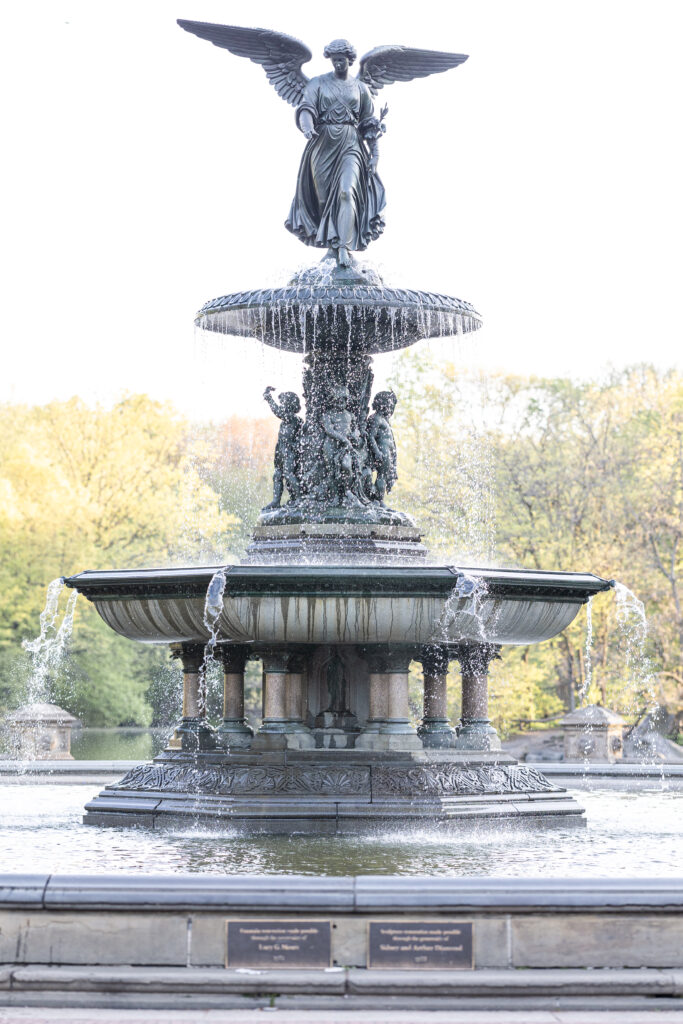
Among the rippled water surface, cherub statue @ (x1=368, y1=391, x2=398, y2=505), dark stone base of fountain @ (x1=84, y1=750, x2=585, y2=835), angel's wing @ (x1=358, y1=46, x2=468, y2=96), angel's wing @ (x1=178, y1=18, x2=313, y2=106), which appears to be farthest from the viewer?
angel's wing @ (x1=358, y1=46, x2=468, y2=96)

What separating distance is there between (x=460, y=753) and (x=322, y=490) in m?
2.73

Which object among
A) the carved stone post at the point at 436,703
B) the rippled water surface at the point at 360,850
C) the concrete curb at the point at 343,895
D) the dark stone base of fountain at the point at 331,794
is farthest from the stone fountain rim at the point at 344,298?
the concrete curb at the point at 343,895

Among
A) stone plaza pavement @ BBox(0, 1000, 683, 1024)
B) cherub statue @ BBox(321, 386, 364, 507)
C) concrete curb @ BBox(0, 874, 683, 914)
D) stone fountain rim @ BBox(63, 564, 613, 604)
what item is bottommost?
stone plaza pavement @ BBox(0, 1000, 683, 1024)

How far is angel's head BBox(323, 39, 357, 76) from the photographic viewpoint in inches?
586

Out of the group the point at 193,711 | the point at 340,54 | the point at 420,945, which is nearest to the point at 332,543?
the point at 193,711

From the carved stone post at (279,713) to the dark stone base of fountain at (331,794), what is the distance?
0.67 feet

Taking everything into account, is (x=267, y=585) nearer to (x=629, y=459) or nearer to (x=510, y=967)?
(x=510, y=967)

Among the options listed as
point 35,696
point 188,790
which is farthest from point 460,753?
point 35,696

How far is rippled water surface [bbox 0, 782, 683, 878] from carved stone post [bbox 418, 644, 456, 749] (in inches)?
54.3

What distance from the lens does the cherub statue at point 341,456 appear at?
572 inches

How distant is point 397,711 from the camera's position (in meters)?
13.2

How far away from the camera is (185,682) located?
14.6 meters

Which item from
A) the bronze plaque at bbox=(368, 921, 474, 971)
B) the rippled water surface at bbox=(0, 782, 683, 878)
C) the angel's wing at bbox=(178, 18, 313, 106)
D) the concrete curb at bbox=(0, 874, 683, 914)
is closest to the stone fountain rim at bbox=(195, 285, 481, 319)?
the angel's wing at bbox=(178, 18, 313, 106)

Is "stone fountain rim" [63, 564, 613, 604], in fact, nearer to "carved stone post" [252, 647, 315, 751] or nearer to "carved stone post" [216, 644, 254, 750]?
"carved stone post" [252, 647, 315, 751]
